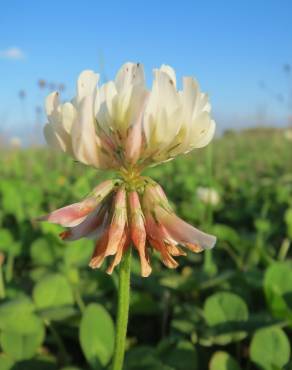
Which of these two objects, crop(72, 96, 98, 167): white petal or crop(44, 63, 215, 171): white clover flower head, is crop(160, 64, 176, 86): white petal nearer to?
crop(44, 63, 215, 171): white clover flower head

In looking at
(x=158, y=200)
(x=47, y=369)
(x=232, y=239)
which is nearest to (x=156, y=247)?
(x=158, y=200)

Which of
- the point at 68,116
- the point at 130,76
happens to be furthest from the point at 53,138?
the point at 130,76

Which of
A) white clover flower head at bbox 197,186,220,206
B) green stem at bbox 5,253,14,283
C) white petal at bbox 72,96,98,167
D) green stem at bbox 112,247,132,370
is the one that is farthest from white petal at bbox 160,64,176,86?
white clover flower head at bbox 197,186,220,206

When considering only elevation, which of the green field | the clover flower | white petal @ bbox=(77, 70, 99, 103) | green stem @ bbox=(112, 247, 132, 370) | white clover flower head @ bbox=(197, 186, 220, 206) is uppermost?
white petal @ bbox=(77, 70, 99, 103)

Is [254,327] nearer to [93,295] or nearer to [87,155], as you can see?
[93,295]

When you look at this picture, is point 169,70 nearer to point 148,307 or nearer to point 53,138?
point 53,138

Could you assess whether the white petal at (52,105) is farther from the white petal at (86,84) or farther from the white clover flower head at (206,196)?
the white clover flower head at (206,196)

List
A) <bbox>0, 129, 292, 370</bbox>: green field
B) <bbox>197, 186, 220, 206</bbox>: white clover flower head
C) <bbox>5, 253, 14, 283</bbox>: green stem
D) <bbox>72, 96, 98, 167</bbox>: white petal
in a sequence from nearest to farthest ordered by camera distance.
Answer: <bbox>72, 96, 98, 167</bbox>: white petal < <bbox>0, 129, 292, 370</bbox>: green field < <bbox>5, 253, 14, 283</bbox>: green stem < <bbox>197, 186, 220, 206</bbox>: white clover flower head

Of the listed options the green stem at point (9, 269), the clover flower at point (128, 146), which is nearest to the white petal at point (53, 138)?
the clover flower at point (128, 146)
